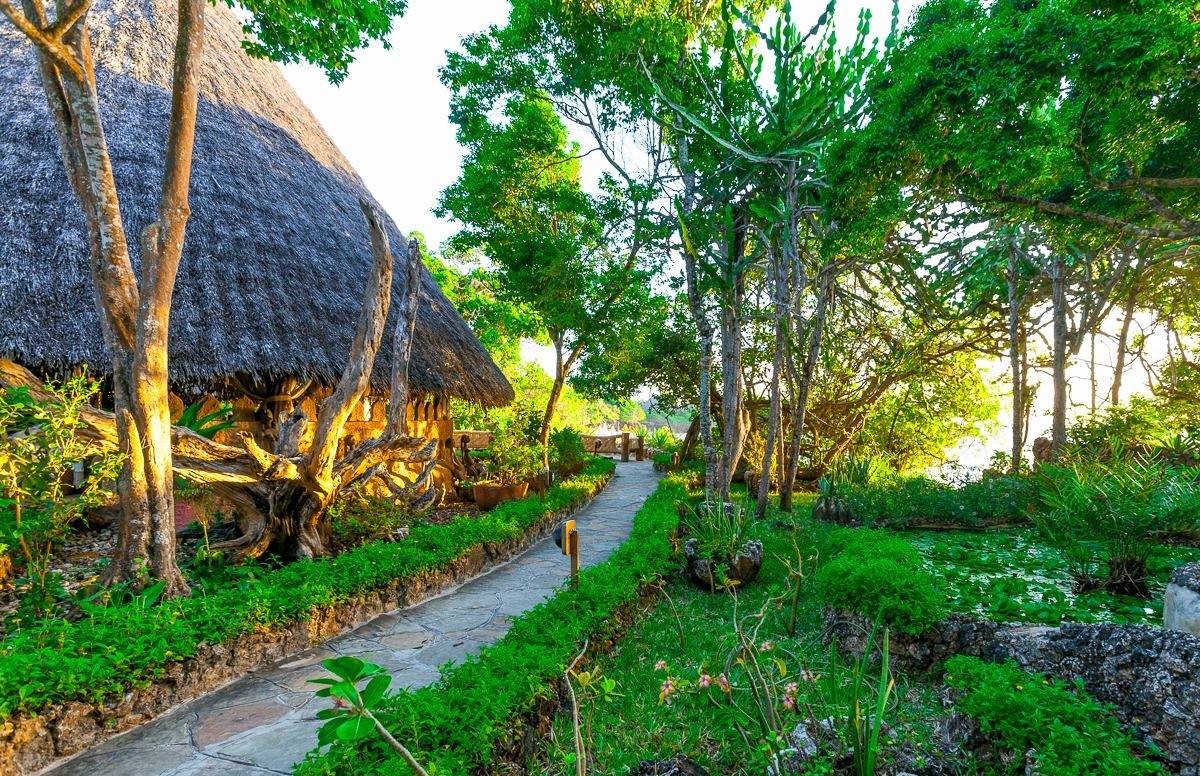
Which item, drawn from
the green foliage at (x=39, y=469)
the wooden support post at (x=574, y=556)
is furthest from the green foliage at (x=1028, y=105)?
the green foliage at (x=39, y=469)

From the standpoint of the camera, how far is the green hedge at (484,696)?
2.13 m

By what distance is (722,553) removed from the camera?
5.90 m

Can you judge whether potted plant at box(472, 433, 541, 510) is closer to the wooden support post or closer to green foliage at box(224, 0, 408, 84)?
the wooden support post

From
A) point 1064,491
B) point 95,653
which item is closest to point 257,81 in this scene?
point 95,653

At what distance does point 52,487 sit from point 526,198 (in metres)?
8.82

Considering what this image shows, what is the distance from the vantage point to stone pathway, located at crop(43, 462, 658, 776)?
2.66 metres

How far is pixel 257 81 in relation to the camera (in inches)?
399

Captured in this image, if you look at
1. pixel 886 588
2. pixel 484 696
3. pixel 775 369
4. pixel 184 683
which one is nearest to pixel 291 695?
pixel 184 683

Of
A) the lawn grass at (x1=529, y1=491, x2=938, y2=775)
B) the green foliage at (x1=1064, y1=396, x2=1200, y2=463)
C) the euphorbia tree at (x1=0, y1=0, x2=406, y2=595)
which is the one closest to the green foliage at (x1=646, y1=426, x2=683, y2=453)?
the green foliage at (x1=1064, y1=396, x2=1200, y2=463)

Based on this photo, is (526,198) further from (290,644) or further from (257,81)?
(290,644)

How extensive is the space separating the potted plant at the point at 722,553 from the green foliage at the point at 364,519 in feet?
11.3

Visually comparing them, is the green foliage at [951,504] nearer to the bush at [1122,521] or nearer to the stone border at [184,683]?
the bush at [1122,521]

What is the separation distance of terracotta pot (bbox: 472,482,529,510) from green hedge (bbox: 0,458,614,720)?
380 centimetres

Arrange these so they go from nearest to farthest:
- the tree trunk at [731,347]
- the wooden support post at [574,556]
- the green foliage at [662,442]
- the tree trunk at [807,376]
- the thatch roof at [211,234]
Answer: the wooden support post at [574,556] → the thatch roof at [211,234] → the tree trunk at [731,347] → the tree trunk at [807,376] → the green foliage at [662,442]
